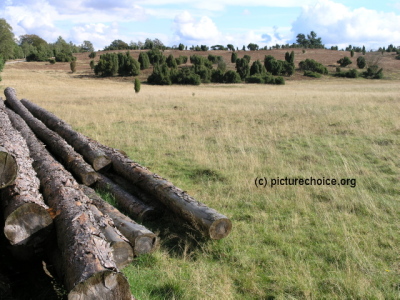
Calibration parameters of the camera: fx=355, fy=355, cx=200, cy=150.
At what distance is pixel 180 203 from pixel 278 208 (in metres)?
1.90

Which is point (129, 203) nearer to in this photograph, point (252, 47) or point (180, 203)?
point (180, 203)

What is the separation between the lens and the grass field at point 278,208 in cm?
397

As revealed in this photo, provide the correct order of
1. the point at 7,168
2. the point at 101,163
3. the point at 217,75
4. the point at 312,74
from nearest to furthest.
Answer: the point at 7,168, the point at 101,163, the point at 217,75, the point at 312,74

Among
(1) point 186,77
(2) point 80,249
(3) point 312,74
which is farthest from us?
(3) point 312,74

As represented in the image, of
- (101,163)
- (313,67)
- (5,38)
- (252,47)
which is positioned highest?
(252,47)

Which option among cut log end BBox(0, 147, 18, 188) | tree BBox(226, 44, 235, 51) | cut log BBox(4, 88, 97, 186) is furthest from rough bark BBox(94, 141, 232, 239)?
tree BBox(226, 44, 235, 51)

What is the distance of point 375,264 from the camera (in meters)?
4.34

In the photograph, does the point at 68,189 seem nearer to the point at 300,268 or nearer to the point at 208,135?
the point at 300,268

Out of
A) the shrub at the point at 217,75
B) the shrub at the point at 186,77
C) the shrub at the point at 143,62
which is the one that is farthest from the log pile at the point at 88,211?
the shrub at the point at 143,62

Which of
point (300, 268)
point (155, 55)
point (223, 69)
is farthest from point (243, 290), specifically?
point (155, 55)

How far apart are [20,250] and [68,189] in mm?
873

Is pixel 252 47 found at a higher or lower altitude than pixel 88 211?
higher

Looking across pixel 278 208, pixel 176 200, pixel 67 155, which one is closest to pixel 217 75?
pixel 67 155

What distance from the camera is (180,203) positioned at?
17.0ft
